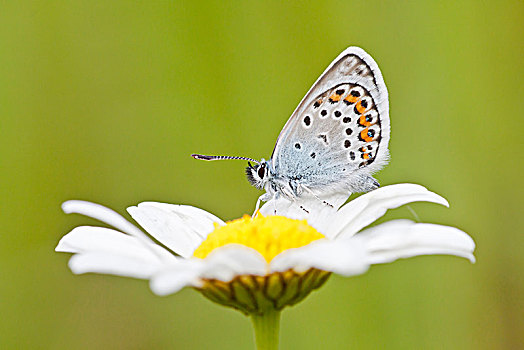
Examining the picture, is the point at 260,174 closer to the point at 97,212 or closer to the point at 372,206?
the point at 372,206

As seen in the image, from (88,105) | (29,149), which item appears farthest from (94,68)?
(29,149)

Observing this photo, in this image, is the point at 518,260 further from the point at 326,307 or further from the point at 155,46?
the point at 155,46

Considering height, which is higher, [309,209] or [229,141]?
[229,141]

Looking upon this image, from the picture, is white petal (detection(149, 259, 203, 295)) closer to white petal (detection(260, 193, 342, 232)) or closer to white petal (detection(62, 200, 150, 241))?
white petal (detection(62, 200, 150, 241))

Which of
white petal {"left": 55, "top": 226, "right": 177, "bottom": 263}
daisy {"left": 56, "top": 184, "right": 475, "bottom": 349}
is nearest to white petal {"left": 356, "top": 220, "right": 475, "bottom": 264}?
daisy {"left": 56, "top": 184, "right": 475, "bottom": 349}

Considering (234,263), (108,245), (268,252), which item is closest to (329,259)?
(234,263)

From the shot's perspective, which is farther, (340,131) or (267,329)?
(340,131)

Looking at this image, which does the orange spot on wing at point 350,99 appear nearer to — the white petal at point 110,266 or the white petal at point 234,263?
the white petal at point 234,263

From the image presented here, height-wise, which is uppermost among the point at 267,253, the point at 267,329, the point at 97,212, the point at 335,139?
the point at 335,139

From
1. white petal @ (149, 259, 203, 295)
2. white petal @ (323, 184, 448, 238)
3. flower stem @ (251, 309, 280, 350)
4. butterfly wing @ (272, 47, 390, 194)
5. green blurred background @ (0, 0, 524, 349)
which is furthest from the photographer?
green blurred background @ (0, 0, 524, 349)
